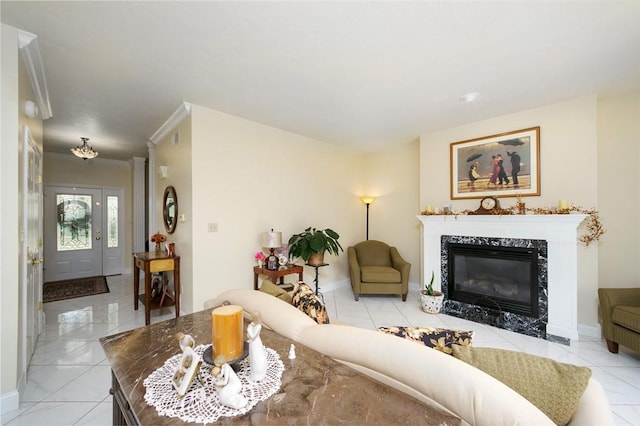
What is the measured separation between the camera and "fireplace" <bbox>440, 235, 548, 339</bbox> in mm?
3029

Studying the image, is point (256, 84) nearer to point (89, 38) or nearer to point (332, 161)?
point (89, 38)

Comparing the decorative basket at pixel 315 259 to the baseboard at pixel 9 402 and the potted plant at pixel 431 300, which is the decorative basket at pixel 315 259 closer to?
the potted plant at pixel 431 300

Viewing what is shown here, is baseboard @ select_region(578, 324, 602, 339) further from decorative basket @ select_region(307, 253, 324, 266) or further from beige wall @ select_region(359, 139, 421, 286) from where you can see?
decorative basket @ select_region(307, 253, 324, 266)

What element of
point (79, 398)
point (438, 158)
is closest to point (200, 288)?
point (79, 398)

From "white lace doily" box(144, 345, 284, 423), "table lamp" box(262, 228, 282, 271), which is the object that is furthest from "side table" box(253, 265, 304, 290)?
"white lace doily" box(144, 345, 284, 423)

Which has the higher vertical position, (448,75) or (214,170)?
(448,75)

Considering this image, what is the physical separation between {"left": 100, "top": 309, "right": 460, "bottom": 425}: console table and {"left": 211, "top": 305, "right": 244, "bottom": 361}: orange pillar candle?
20cm

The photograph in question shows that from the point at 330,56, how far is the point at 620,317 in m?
3.49

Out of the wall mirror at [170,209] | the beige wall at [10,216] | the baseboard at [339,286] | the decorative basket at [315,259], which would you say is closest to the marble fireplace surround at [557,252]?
the baseboard at [339,286]

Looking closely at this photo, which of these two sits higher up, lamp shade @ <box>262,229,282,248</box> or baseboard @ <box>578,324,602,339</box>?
lamp shade @ <box>262,229,282,248</box>

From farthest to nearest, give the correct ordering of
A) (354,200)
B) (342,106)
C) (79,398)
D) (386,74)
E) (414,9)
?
(354,200) → (342,106) → (386,74) → (79,398) → (414,9)

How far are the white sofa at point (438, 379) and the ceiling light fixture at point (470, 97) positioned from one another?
272cm

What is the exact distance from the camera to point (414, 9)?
1680mm

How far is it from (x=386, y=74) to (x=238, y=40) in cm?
130
